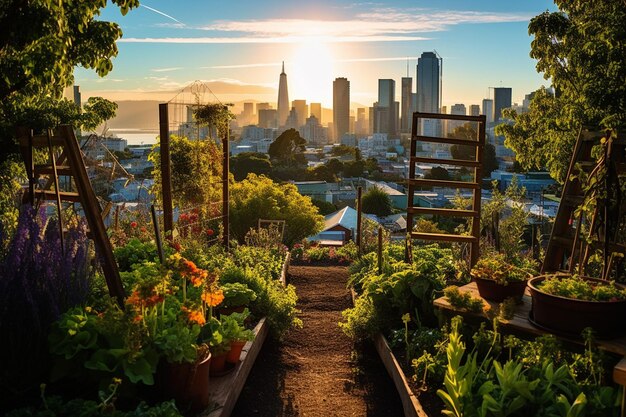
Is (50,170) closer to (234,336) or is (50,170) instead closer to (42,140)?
(42,140)

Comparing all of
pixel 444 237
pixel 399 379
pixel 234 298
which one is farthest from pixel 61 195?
pixel 444 237

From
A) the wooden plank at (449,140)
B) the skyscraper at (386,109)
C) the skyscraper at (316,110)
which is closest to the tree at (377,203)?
the wooden plank at (449,140)

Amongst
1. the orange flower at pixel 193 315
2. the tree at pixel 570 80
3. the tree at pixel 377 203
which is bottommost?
the tree at pixel 377 203

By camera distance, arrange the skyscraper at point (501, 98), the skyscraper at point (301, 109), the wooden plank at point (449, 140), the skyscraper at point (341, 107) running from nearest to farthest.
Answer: the wooden plank at point (449, 140) < the skyscraper at point (501, 98) < the skyscraper at point (301, 109) < the skyscraper at point (341, 107)

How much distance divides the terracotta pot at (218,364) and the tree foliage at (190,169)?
4.44 meters

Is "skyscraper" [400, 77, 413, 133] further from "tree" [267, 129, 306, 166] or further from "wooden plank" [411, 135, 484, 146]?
"wooden plank" [411, 135, 484, 146]

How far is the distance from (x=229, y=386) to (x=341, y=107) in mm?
99837

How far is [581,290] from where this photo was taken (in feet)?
10.7

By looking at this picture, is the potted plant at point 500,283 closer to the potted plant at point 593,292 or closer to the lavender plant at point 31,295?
the potted plant at point 593,292

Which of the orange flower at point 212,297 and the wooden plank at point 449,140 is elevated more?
the wooden plank at point 449,140

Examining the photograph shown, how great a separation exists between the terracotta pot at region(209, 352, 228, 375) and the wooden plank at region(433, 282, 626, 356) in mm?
1390

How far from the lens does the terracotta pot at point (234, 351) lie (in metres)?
3.88

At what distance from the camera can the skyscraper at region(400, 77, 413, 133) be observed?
279 ft

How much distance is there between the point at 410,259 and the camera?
6.17 m
